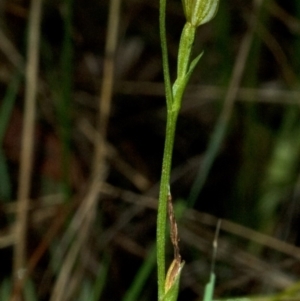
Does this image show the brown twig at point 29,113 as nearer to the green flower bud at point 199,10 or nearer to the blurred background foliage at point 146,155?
the blurred background foliage at point 146,155

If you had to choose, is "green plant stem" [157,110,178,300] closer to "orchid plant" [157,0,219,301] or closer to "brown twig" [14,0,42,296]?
"orchid plant" [157,0,219,301]

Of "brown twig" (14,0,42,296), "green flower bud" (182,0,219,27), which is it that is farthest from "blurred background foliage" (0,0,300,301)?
"green flower bud" (182,0,219,27)

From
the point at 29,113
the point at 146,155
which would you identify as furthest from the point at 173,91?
the point at 146,155

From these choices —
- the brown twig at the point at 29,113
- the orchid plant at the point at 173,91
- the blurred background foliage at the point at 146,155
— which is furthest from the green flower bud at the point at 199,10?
the brown twig at the point at 29,113

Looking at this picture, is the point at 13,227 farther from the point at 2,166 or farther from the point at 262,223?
the point at 262,223

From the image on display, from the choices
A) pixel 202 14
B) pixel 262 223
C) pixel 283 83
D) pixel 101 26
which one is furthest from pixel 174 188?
pixel 202 14

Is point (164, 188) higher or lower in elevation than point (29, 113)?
lower

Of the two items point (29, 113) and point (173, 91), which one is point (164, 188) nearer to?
point (173, 91)
